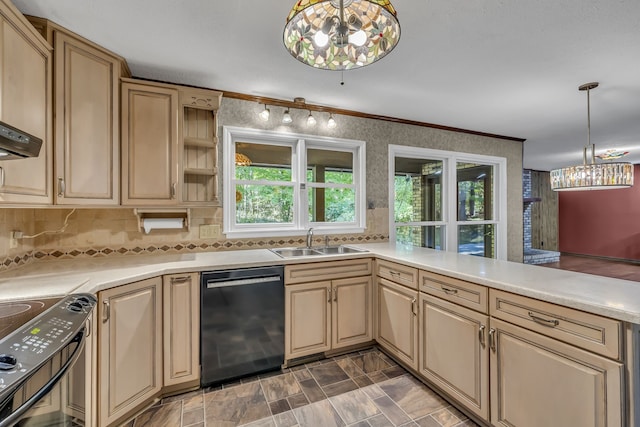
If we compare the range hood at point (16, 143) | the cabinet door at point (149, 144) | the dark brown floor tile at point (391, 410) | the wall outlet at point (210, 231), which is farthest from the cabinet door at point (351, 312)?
the range hood at point (16, 143)

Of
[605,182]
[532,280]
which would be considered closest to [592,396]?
[532,280]

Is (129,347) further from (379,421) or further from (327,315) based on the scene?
(379,421)

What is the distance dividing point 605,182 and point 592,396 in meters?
2.08

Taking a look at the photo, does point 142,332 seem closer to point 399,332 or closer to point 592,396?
point 399,332

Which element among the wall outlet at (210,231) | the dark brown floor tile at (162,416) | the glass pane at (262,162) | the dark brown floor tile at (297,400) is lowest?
the dark brown floor tile at (162,416)

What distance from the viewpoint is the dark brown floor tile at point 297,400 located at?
1.86 meters

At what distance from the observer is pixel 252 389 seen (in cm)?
203

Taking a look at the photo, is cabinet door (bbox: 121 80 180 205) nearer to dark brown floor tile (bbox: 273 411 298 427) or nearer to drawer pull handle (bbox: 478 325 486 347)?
dark brown floor tile (bbox: 273 411 298 427)

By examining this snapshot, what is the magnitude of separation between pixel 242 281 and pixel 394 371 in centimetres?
137

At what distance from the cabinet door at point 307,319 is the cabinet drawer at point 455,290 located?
0.79 meters

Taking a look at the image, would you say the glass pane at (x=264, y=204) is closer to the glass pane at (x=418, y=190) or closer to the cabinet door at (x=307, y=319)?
the cabinet door at (x=307, y=319)

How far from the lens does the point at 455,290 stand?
5.80 feet

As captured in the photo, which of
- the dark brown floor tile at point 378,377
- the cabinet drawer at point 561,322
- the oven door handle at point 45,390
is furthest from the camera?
the dark brown floor tile at point 378,377

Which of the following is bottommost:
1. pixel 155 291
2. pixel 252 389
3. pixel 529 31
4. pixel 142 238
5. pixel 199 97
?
pixel 252 389
